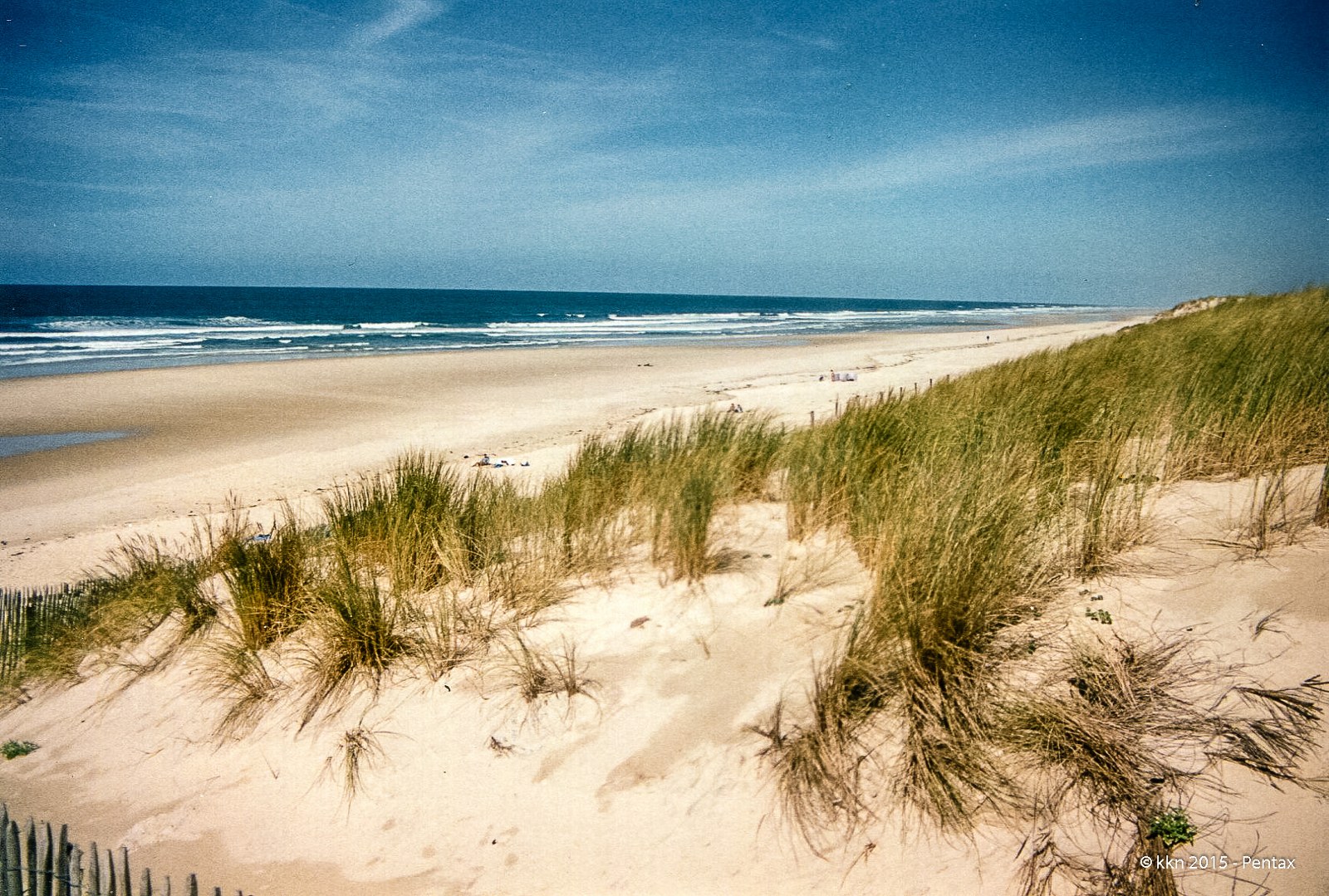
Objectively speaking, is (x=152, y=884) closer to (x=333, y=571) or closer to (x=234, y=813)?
(x=234, y=813)

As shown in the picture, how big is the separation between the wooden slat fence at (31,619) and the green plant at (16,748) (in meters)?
0.82

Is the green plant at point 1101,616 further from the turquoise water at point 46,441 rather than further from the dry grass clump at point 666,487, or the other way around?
the turquoise water at point 46,441

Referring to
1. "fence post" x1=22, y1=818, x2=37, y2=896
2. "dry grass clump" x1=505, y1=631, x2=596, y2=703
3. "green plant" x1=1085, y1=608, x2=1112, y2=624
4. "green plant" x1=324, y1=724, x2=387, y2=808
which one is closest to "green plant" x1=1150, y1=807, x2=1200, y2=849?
"green plant" x1=1085, y1=608, x2=1112, y2=624

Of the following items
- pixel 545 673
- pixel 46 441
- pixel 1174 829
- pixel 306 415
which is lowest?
pixel 46 441

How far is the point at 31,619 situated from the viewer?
14.0 ft

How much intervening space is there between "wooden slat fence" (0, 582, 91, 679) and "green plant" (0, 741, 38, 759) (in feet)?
2.70

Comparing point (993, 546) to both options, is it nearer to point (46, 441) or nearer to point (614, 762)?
point (614, 762)

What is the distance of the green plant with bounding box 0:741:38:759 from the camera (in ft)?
10.7

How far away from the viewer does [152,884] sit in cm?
243

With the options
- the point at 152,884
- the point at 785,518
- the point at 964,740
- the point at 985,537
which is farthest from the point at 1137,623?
the point at 152,884

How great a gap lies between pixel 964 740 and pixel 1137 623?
3.34 feet

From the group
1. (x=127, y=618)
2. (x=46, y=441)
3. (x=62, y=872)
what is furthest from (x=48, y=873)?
(x=46, y=441)

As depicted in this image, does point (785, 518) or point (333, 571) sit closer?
point (333, 571)

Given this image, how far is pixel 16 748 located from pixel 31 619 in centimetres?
136
